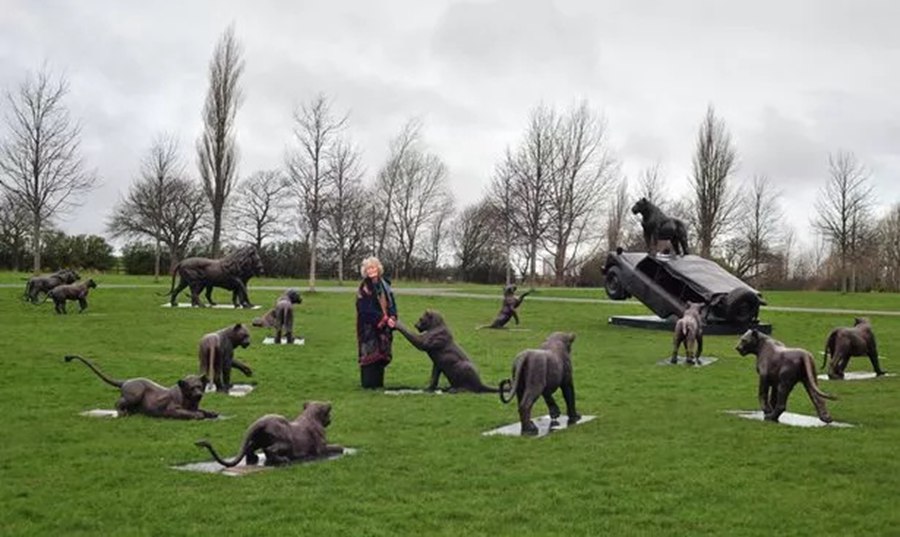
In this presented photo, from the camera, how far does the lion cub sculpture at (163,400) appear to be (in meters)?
10.3

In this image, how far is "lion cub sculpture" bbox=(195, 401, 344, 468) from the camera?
26.1 feet

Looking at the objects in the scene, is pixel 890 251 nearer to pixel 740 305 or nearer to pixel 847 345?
pixel 740 305

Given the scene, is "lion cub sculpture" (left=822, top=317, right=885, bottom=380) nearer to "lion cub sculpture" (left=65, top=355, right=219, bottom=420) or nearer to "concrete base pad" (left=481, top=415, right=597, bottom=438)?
"concrete base pad" (left=481, top=415, right=597, bottom=438)

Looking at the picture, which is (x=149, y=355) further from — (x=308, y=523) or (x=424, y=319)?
(x=308, y=523)

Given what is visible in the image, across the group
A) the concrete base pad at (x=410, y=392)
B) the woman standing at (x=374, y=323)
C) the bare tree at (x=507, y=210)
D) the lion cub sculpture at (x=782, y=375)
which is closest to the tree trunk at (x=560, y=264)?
the bare tree at (x=507, y=210)

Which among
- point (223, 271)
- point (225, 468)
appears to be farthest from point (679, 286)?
point (225, 468)

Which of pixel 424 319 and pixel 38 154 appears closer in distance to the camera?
pixel 424 319

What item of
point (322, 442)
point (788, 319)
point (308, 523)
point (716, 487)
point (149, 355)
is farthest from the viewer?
point (788, 319)

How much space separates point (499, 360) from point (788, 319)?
15.8 metres

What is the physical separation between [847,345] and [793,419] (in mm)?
4668

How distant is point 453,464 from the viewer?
8.20 m

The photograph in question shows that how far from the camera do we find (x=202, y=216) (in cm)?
6875

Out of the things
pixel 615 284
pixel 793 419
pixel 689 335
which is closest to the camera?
pixel 793 419

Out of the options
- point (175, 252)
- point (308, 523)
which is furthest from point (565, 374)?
point (175, 252)
